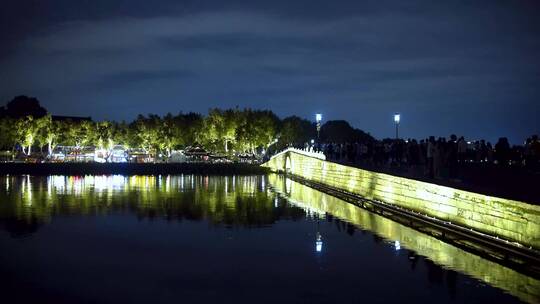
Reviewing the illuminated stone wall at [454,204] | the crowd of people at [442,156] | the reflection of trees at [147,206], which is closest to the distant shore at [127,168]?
the crowd of people at [442,156]

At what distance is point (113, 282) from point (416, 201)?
14252mm

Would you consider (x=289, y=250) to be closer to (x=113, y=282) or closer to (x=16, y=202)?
(x=113, y=282)

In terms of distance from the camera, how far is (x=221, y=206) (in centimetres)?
3334

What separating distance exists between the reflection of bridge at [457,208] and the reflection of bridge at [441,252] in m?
0.69

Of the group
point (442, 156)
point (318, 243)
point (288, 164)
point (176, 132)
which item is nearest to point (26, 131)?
point (176, 132)

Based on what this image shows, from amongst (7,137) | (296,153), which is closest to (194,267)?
(296,153)

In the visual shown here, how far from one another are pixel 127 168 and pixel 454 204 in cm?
5785

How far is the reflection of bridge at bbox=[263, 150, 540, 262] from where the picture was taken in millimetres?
15883

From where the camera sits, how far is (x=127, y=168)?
75.0 m

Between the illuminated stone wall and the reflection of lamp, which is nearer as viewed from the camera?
the illuminated stone wall

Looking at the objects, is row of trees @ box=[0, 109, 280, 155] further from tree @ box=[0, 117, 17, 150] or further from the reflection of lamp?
the reflection of lamp

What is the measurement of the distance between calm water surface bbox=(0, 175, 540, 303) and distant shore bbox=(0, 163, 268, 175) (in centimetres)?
4368

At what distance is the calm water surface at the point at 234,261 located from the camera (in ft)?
42.5

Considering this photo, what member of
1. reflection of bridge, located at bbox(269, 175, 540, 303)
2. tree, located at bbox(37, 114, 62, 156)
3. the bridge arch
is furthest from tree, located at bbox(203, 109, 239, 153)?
reflection of bridge, located at bbox(269, 175, 540, 303)
